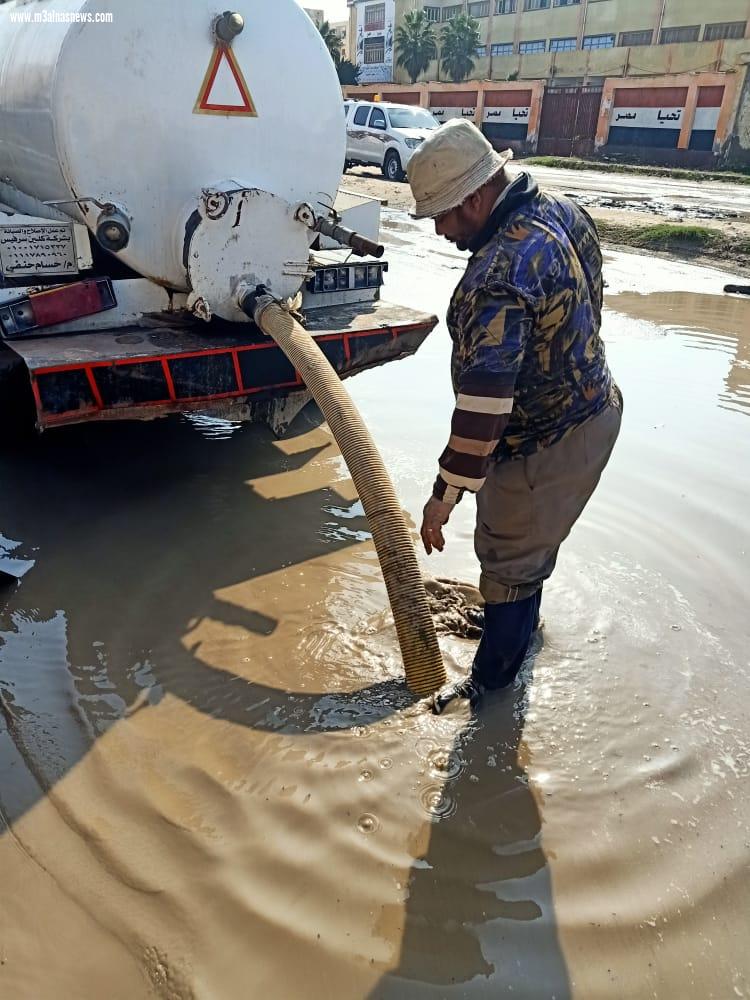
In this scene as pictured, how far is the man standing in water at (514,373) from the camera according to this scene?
209 centimetres

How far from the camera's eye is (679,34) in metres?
39.7

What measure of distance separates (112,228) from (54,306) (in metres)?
0.47

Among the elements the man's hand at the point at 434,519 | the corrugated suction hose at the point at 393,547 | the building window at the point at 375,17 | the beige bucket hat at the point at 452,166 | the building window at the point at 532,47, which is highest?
the building window at the point at 375,17

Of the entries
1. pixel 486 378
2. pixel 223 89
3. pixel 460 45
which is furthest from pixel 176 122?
pixel 460 45

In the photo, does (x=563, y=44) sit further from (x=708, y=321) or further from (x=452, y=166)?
(x=452, y=166)

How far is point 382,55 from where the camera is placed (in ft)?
181

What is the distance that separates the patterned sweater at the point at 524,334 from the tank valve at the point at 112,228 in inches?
77.9

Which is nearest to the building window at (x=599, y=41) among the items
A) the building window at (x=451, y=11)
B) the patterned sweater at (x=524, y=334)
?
the building window at (x=451, y=11)

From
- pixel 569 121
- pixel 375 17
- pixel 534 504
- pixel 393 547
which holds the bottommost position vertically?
pixel 393 547

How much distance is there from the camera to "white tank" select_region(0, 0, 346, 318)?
132 inches

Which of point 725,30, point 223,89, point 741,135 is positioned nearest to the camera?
point 223,89

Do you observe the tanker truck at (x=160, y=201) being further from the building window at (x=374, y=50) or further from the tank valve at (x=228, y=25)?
the building window at (x=374, y=50)

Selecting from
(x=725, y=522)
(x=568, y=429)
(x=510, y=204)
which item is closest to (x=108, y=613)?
(x=568, y=429)

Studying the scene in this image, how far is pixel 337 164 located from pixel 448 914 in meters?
3.66
